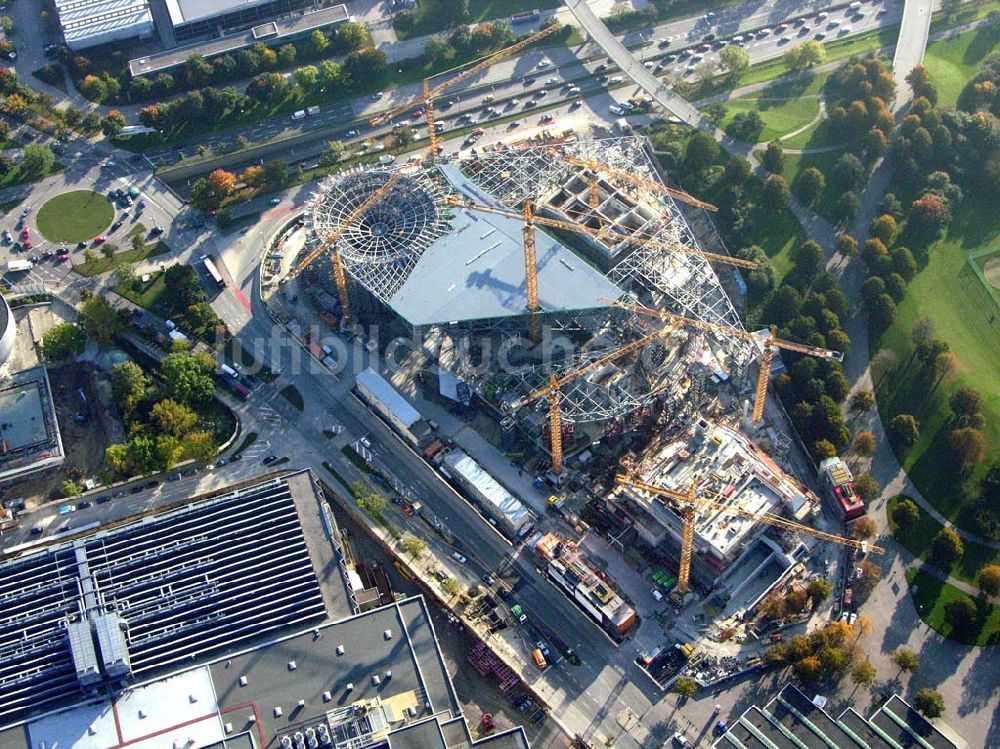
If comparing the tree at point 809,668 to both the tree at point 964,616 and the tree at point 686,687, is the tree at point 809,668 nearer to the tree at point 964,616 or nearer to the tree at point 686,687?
the tree at point 686,687

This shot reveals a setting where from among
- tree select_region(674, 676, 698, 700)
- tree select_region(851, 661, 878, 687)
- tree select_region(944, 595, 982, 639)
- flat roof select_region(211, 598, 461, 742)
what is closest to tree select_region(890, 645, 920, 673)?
tree select_region(851, 661, 878, 687)

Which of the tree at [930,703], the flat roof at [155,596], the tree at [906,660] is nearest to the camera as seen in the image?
the flat roof at [155,596]

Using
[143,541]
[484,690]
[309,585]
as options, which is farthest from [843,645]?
[143,541]

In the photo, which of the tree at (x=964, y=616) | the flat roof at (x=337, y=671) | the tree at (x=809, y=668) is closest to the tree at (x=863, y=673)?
the tree at (x=809, y=668)

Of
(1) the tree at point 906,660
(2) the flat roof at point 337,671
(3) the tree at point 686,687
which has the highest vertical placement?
(2) the flat roof at point 337,671

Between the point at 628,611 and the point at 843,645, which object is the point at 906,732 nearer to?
the point at 843,645

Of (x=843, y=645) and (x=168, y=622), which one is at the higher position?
(x=168, y=622)

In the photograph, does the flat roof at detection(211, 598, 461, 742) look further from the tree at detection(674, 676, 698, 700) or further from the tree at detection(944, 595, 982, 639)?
the tree at detection(944, 595, 982, 639)
